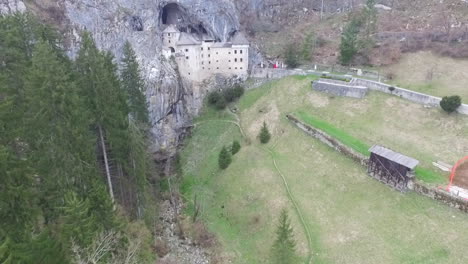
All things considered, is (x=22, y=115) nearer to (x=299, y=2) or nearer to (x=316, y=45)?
(x=316, y=45)

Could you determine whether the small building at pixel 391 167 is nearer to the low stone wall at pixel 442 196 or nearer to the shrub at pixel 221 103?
the low stone wall at pixel 442 196

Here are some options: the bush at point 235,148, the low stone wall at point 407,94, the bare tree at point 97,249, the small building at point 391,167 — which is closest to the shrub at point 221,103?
the bush at point 235,148

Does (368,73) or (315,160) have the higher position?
(368,73)

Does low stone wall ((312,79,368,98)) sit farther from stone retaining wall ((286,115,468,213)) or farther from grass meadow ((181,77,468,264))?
stone retaining wall ((286,115,468,213))

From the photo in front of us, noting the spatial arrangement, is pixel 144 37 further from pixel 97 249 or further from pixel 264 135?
pixel 97 249

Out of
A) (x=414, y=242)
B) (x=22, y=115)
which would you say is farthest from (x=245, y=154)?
(x=22, y=115)
